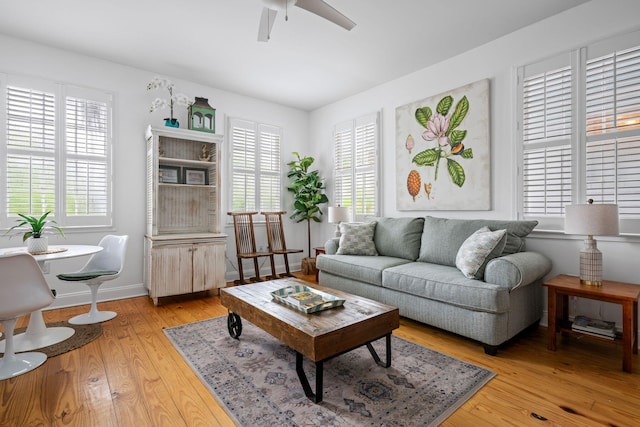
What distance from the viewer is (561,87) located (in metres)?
2.82

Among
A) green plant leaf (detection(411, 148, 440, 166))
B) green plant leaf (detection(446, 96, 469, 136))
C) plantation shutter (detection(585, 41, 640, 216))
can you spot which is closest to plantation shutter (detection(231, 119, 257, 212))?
green plant leaf (detection(411, 148, 440, 166))

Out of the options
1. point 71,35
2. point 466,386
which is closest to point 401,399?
point 466,386

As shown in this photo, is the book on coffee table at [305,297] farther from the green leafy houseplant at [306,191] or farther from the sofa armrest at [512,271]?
the green leafy houseplant at [306,191]

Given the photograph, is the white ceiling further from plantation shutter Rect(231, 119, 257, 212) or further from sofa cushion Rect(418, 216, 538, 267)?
sofa cushion Rect(418, 216, 538, 267)

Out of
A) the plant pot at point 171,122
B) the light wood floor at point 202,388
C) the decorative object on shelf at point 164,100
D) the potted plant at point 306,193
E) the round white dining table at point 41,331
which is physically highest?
the decorative object on shelf at point 164,100

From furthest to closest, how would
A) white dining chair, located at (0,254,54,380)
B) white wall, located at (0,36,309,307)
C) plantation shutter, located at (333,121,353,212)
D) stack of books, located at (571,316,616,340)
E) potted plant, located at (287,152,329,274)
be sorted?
potted plant, located at (287,152,329,274) < plantation shutter, located at (333,121,353,212) < white wall, located at (0,36,309,307) < stack of books, located at (571,316,616,340) < white dining chair, located at (0,254,54,380)

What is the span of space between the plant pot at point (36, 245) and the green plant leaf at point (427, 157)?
3.85m

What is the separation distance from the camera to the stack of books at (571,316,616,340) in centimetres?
222

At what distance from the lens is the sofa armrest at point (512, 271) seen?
7.50ft

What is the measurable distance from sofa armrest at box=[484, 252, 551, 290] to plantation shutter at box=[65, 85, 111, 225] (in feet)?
13.5

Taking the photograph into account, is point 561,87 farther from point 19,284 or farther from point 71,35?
point 71,35

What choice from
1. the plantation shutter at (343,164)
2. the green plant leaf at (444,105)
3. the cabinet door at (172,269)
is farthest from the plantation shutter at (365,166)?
the cabinet door at (172,269)

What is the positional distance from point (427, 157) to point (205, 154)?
9.56ft

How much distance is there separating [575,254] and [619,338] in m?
0.74
